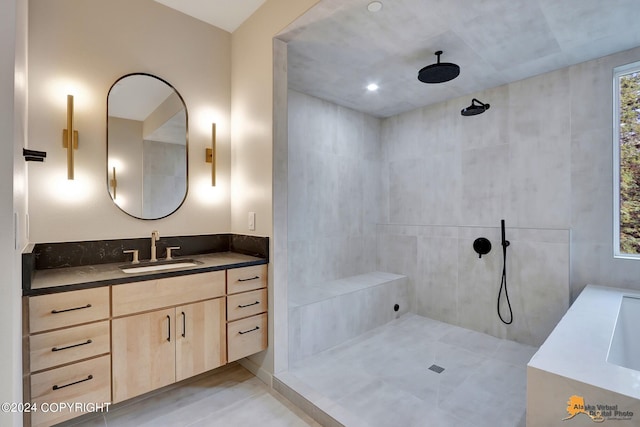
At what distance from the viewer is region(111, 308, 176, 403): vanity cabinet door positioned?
1.74 m

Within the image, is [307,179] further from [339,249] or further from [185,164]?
[185,164]

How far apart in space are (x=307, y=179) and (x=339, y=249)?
96 cm

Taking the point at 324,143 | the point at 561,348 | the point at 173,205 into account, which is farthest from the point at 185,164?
the point at 561,348

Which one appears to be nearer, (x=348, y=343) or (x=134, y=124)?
(x=134, y=124)

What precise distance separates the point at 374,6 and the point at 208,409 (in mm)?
2891

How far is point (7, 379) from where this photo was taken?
0.99 m

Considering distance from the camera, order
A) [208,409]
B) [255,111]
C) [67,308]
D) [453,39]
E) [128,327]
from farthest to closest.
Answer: [255,111] → [453,39] → [208,409] → [128,327] → [67,308]

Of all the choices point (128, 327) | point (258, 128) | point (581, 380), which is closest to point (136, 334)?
point (128, 327)

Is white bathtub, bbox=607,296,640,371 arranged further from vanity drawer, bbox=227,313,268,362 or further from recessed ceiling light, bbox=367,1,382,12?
recessed ceiling light, bbox=367,1,382,12

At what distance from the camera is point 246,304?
2279mm

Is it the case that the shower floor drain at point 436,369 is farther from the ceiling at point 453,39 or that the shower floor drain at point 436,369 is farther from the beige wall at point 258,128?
the ceiling at point 453,39

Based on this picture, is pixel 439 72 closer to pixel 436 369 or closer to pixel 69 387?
pixel 436 369

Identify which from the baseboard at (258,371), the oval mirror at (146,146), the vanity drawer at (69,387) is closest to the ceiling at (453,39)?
the oval mirror at (146,146)

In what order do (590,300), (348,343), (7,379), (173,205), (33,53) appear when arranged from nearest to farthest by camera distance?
(7,379) → (33,53) → (590,300) → (173,205) → (348,343)
